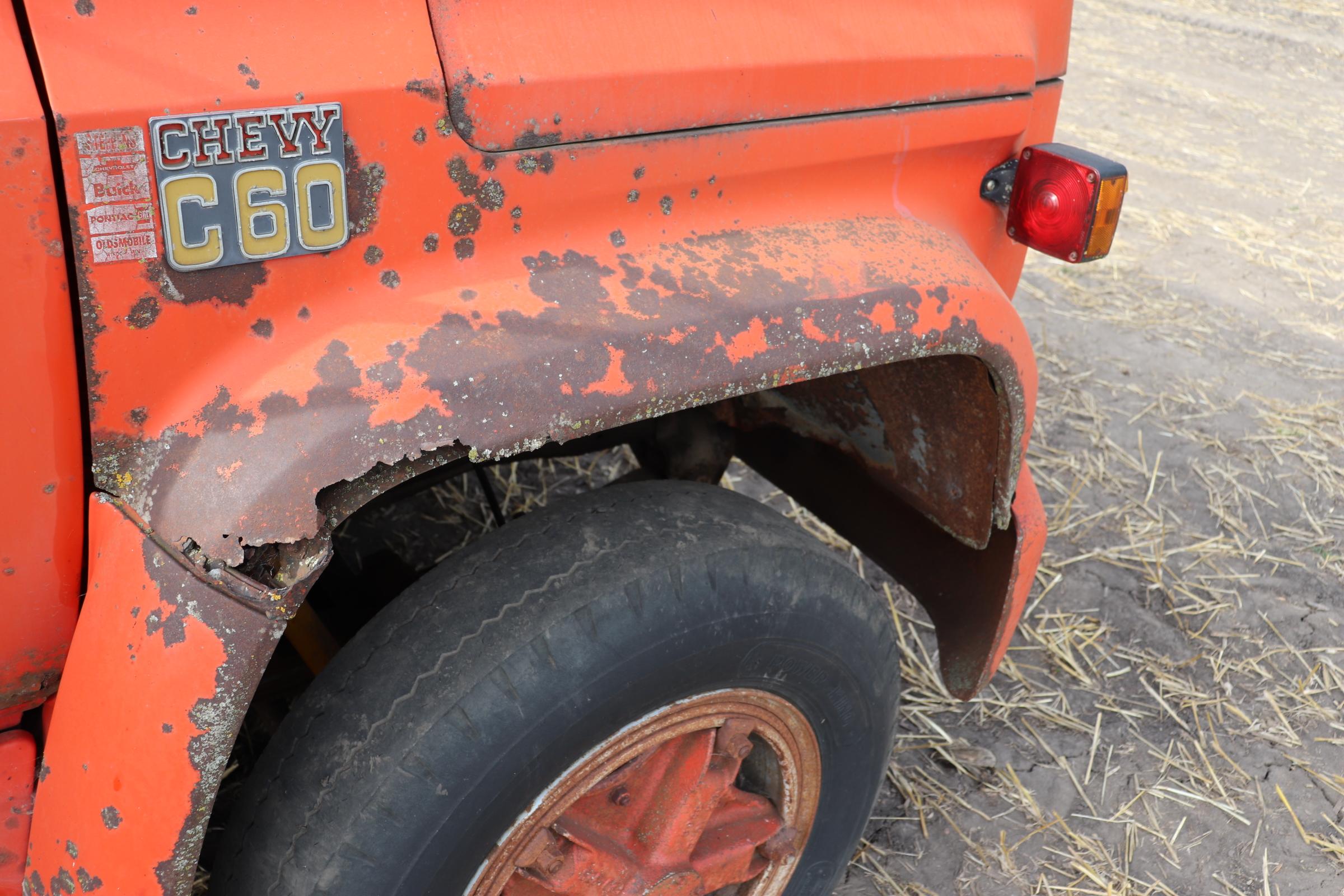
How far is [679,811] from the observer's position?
1.53 m

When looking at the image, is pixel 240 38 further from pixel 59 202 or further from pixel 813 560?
pixel 813 560

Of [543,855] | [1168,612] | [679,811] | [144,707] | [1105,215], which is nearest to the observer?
[144,707]

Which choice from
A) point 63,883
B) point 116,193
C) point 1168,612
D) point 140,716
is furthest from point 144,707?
point 1168,612

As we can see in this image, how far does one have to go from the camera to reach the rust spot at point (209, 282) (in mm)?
971

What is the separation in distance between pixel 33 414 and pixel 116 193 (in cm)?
22

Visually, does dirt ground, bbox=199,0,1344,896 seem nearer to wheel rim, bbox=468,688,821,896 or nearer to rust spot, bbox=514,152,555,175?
wheel rim, bbox=468,688,821,896

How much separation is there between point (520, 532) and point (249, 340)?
18.4 inches

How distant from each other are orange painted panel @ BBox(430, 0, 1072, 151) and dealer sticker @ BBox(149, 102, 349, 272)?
15 centimetres

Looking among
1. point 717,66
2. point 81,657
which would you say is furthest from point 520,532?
point 717,66

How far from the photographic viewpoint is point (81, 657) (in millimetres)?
1056

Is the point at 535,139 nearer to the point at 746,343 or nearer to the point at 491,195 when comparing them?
the point at 491,195

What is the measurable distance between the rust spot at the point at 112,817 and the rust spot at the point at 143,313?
1.57 ft

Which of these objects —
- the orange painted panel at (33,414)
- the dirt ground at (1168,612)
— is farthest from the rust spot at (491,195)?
the dirt ground at (1168,612)

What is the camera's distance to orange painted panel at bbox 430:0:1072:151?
1098 mm
